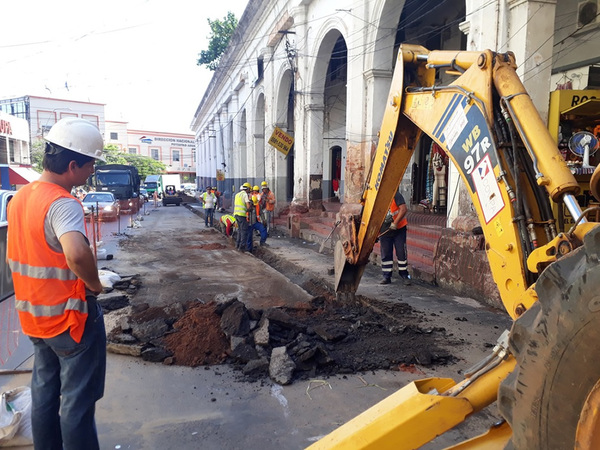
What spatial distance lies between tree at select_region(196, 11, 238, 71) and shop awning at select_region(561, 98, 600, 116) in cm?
2912

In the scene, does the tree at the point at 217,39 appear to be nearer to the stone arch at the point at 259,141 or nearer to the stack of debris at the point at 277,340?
the stone arch at the point at 259,141

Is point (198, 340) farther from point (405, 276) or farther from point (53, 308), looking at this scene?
point (405, 276)

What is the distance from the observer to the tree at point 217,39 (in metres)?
31.8

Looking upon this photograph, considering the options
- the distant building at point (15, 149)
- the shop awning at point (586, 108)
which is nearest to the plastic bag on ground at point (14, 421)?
the shop awning at point (586, 108)

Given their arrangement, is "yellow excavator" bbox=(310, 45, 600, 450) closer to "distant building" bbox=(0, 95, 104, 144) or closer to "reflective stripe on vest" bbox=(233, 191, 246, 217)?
"reflective stripe on vest" bbox=(233, 191, 246, 217)

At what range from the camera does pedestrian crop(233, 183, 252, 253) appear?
11.9m

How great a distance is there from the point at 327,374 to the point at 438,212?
9.24 metres

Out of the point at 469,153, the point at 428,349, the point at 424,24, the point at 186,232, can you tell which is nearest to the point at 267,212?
the point at 186,232

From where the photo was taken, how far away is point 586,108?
6141 mm

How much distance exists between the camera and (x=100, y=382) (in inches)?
96.2

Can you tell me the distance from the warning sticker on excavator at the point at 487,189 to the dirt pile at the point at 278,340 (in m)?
2.23

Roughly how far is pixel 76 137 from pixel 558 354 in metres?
2.50

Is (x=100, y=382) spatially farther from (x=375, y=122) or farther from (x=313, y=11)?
(x=313, y=11)

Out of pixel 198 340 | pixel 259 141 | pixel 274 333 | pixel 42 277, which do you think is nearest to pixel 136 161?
pixel 259 141
